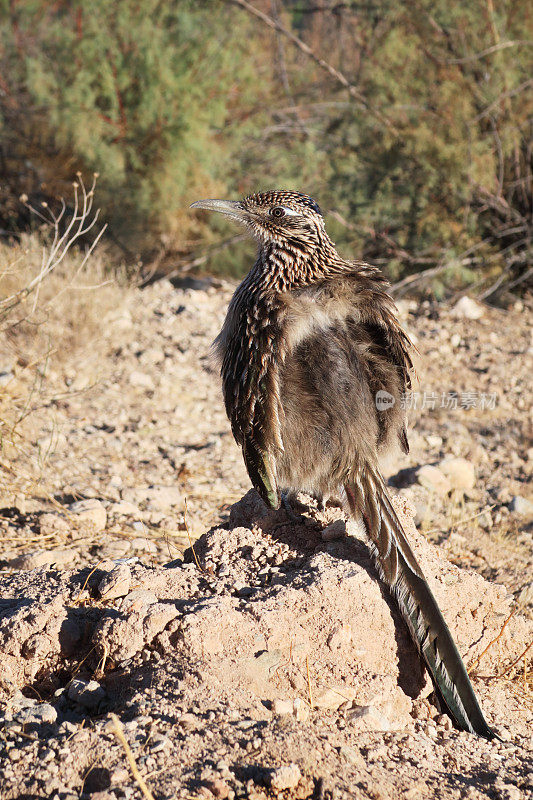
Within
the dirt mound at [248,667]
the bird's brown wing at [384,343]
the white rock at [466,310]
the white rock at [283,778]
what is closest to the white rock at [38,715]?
the dirt mound at [248,667]

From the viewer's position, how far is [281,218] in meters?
4.09

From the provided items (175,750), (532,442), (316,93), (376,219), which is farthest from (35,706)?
(316,93)

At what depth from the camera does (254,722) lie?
240 centimetres

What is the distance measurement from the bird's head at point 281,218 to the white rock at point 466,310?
4.83m

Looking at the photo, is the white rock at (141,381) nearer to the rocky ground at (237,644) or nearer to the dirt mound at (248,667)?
the rocky ground at (237,644)

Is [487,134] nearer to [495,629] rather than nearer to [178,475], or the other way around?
[178,475]

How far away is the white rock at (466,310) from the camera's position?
866cm

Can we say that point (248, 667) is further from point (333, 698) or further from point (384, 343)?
point (384, 343)

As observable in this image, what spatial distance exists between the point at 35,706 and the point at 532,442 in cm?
484

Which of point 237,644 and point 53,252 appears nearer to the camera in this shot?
point 237,644

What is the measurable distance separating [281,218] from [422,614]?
83.7 inches

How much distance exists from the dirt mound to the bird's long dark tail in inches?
2.9

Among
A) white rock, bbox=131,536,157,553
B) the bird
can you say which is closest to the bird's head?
the bird

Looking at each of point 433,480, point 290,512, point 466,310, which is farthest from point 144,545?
point 466,310
